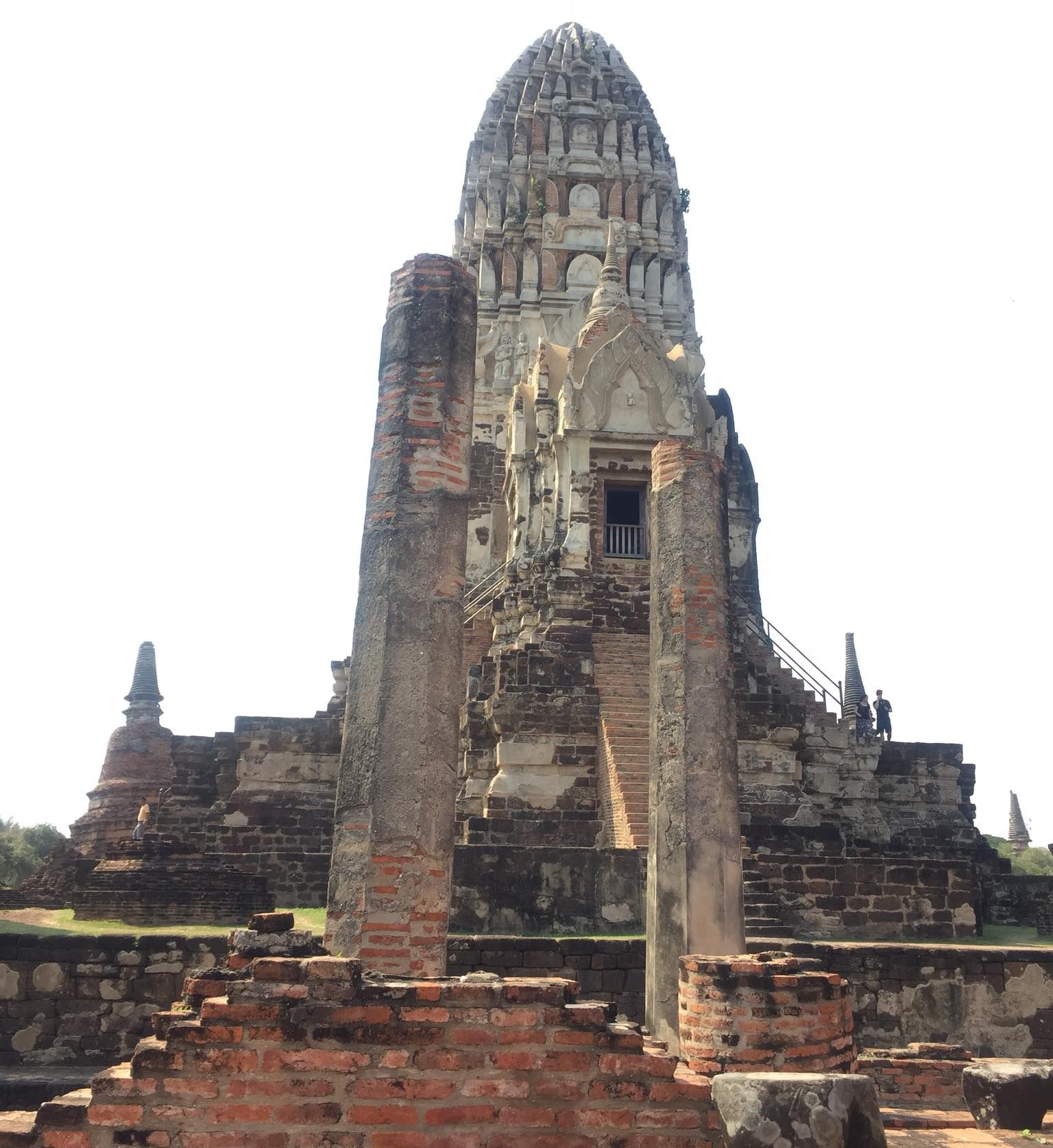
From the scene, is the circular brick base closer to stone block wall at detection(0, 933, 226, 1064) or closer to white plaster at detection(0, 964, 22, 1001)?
stone block wall at detection(0, 933, 226, 1064)

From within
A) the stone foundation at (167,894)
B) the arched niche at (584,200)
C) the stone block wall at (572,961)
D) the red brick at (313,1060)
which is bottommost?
the red brick at (313,1060)

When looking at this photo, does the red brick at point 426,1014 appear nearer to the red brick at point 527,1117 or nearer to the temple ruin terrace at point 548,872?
the temple ruin terrace at point 548,872

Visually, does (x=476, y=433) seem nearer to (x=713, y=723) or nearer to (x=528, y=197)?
(x=528, y=197)

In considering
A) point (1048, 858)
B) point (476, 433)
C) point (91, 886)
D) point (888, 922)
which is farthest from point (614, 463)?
point (1048, 858)

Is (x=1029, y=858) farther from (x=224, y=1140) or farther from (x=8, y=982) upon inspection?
(x=224, y=1140)

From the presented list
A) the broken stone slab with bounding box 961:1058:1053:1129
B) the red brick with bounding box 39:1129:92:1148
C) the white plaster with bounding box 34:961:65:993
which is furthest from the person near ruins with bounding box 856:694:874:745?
the red brick with bounding box 39:1129:92:1148

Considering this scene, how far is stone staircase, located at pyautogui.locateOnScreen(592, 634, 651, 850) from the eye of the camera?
49.0ft

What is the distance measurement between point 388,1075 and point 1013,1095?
4140mm

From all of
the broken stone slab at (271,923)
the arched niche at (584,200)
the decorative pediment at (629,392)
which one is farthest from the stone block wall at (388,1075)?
the arched niche at (584,200)

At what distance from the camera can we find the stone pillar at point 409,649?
6.38m

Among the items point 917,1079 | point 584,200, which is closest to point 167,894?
point 917,1079

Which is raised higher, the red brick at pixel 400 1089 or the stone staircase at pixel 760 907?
the stone staircase at pixel 760 907

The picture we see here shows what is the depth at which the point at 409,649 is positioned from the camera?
6.83 meters

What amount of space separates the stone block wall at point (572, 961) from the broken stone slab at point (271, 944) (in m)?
4.99
